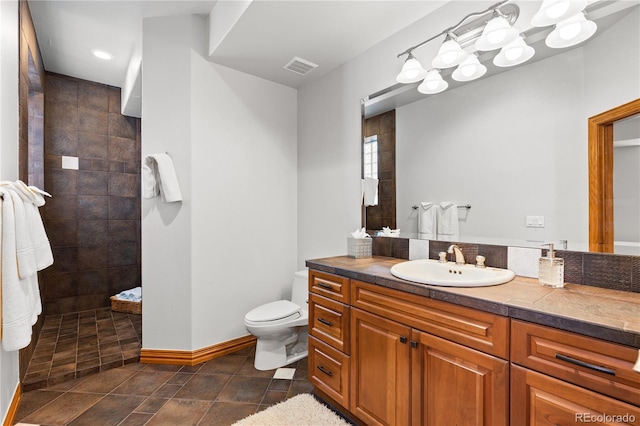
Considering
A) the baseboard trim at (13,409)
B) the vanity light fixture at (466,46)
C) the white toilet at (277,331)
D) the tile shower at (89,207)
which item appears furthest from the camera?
the tile shower at (89,207)

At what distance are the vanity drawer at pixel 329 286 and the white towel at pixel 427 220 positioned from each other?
26.0 inches

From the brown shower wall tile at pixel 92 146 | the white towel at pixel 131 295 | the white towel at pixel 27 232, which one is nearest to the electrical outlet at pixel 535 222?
the white towel at pixel 27 232

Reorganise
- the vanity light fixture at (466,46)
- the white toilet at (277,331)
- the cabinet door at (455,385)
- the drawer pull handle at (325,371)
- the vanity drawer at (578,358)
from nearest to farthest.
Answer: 1. the vanity drawer at (578,358)
2. the cabinet door at (455,385)
3. the vanity light fixture at (466,46)
4. the drawer pull handle at (325,371)
5. the white toilet at (277,331)

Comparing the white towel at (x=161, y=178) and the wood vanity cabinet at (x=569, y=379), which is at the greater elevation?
the white towel at (x=161, y=178)

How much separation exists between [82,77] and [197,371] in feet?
11.5

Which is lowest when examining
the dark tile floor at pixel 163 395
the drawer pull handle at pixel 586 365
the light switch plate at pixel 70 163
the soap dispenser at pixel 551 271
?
the dark tile floor at pixel 163 395

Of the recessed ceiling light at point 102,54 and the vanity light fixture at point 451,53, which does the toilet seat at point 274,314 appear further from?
the recessed ceiling light at point 102,54

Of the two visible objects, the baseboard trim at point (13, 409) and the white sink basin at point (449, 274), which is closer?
the white sink basin at point (449, 274)

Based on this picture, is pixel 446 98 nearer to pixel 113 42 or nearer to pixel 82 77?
pixel 113 42

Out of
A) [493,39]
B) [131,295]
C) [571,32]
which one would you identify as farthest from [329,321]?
[131,295]

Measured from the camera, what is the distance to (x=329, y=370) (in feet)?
6.00

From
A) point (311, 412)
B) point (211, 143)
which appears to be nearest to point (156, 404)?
point (311, 412)

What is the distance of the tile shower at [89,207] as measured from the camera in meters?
3.42

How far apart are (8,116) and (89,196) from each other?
2209mm
